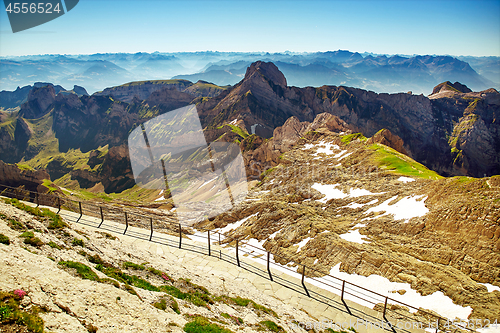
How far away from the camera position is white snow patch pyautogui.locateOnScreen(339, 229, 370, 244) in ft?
76.9

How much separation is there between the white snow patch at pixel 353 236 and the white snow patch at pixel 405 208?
4.02 metres

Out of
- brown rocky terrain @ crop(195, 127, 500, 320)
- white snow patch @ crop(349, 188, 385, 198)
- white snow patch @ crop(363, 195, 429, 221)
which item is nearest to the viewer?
brown rocky terrain @ crop(195, 127, 500, 320)

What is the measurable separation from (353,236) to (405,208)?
6.19 metres

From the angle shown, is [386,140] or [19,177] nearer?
[386,140]

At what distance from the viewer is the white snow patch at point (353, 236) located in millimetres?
23441

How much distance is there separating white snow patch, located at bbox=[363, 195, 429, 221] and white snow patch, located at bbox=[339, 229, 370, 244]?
402cm

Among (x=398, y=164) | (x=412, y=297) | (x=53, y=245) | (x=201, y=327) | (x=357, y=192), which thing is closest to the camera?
(x=201, y=327)

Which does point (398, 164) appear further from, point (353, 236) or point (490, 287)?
point (490, 287)

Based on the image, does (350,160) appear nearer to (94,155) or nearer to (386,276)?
(386,276)

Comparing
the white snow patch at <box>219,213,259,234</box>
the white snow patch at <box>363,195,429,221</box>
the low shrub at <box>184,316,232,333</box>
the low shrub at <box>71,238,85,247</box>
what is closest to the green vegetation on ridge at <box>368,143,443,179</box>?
the white snow patch at <box>363,195,429,221</box>

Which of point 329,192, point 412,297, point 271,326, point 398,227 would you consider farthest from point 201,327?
point 329,192

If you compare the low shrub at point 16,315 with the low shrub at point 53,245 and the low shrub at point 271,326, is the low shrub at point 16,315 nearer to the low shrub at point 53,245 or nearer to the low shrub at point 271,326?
the low shrub at point 53,245

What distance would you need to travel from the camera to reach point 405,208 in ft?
82.7

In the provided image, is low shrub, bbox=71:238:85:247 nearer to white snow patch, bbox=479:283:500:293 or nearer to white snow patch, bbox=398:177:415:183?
white snow patch, bbox=479:283:500:293
